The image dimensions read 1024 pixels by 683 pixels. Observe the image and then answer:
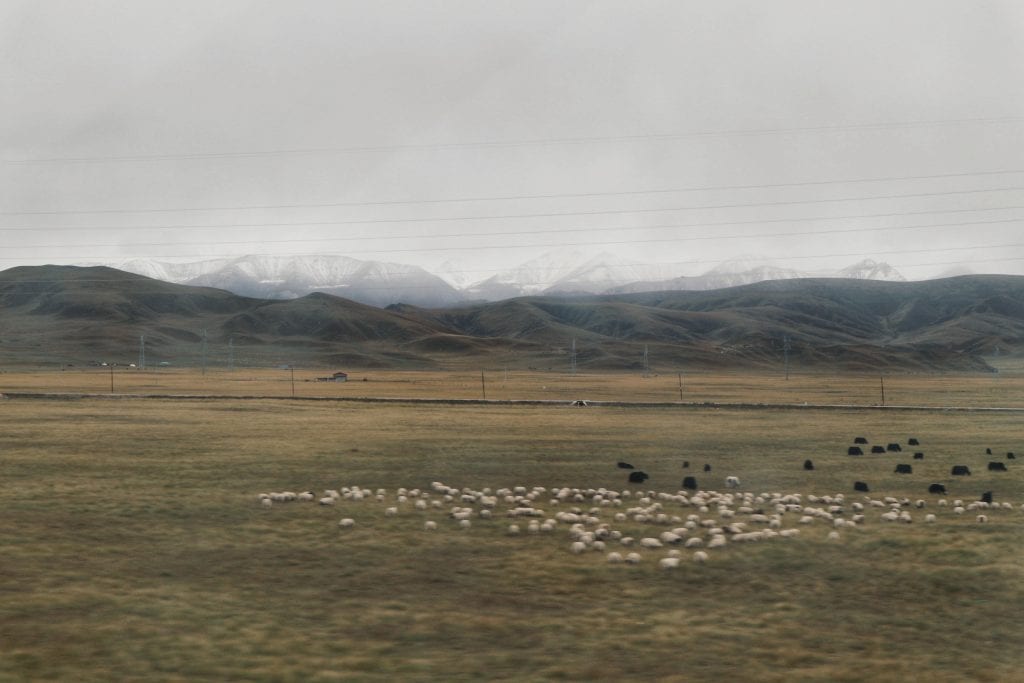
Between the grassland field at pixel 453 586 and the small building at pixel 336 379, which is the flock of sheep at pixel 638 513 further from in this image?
the small building at pixel 336 379

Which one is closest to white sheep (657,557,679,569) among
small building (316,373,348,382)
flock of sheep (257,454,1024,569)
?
flock of sheep (257,454,1024,569)

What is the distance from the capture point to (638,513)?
20.6 m

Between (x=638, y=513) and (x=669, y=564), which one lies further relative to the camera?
(x=638, y=513)

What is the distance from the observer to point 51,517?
797 inches

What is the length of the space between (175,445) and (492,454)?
41.7 feet

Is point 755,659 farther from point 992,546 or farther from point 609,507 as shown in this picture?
point 609,507

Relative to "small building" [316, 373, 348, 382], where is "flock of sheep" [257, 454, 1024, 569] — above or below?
below

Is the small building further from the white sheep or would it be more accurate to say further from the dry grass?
the white sheep

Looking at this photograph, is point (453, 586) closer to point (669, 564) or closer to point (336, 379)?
point (669, 564)

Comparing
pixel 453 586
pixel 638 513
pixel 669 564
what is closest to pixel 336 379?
pixel 638 513

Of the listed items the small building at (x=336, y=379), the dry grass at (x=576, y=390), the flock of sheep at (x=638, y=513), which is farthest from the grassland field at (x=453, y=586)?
the small building at (x=336, y=379)

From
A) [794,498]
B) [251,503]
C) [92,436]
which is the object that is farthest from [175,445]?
[794,498]

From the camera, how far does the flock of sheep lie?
17938 mm

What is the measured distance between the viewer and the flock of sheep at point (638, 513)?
17.9 meters
